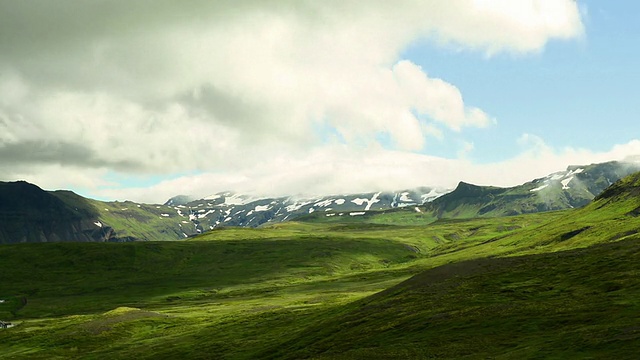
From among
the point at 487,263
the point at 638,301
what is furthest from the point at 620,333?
the point at 487,263

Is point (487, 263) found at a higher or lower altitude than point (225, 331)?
higher

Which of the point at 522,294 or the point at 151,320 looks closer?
the point at 522,294

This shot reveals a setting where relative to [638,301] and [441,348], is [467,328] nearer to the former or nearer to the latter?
[441,348]

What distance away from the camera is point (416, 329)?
249 ft

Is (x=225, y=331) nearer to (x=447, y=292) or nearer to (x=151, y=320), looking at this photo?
(x=151, y=320)

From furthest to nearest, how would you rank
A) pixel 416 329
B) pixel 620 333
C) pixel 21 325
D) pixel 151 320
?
pixel 21 325, pixel 151 320, pixel 416 329, pixel 620 333

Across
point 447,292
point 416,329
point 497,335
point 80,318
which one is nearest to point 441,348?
point 497,335

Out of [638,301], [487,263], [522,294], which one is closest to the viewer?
[638,301]

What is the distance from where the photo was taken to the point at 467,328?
69.2 metres

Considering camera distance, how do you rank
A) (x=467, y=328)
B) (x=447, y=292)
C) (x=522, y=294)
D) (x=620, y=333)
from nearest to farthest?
(x=620, y=333) → (x=467, y=328) → (x=522, y=294) → (x=447, y=292)

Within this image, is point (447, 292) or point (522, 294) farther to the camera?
point (447, 292)

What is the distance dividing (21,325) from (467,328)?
515 ft

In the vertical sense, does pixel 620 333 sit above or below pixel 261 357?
above

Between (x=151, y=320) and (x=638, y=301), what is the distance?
121 metres
